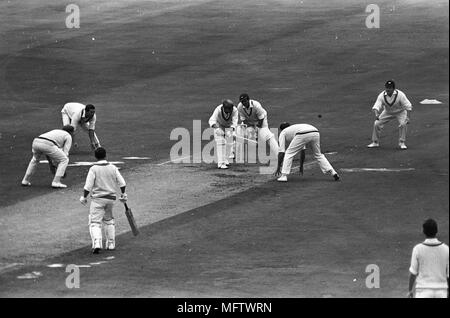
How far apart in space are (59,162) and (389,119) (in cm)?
1088

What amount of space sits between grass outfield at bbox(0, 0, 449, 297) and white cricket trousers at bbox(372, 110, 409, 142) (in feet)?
1.86

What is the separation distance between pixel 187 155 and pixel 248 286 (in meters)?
14.6

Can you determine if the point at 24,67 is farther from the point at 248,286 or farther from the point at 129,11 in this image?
the point at 248,286

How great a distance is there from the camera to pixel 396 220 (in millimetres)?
27719

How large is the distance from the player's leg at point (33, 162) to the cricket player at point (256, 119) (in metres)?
6.33

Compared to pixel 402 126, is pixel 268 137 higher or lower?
lower

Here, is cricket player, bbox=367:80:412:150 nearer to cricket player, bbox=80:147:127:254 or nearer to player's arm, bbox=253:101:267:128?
player's arm, bbox=253:101:267:128

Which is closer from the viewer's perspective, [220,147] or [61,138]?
[61,138]

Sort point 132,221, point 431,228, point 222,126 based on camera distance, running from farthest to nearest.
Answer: point 222,126
point 132,221
point 431,228

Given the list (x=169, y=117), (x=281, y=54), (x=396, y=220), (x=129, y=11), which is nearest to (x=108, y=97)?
(x=169, y=117)

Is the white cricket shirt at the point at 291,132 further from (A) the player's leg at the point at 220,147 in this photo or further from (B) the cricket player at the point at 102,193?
(B) the cricket player at the point at 102,193

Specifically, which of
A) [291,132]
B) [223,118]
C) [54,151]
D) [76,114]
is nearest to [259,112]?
[223,118]

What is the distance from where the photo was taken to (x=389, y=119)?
37.5 metres

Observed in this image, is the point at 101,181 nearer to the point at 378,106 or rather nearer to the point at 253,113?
the point at 253,113
